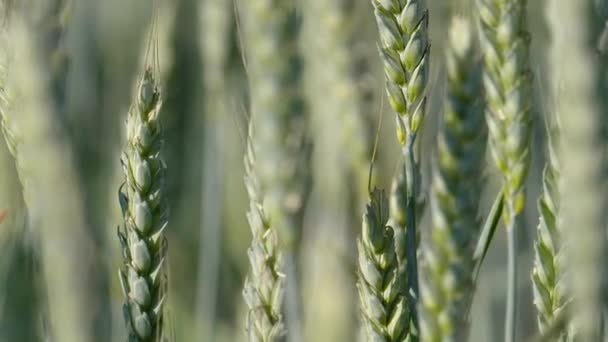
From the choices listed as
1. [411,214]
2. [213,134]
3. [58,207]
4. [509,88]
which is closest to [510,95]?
[509,88]

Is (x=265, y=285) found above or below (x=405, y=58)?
below

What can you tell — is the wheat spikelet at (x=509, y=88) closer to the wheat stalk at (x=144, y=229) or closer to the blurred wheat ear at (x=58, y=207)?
the wheat stalk at (x=144, y=229)

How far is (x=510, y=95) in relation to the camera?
725 millimetres

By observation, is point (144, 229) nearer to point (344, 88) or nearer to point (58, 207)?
point (58, 207)

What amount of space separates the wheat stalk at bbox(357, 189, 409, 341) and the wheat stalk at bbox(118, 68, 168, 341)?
13cm

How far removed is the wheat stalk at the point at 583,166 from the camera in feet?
1.87

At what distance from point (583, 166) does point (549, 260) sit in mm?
167

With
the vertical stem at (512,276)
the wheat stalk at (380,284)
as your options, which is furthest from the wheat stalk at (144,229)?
the vertical stem at (512,276)

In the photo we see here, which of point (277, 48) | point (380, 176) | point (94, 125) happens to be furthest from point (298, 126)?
point (94, 125)

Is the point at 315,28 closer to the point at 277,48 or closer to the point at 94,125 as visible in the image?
the point at 277,48

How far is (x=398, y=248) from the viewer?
748 millimetres

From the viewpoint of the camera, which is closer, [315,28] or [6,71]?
[6,71]

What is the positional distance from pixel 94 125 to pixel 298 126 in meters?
1.40

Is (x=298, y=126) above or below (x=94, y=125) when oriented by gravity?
below
